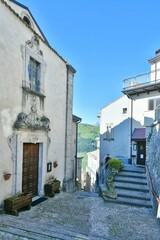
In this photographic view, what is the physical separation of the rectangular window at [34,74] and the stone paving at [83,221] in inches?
216

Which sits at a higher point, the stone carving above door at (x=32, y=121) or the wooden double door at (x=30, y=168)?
the stone carving above door at (x=32, y=121)

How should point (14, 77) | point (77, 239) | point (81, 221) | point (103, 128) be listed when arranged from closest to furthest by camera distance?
point (77, 239), point (81, 221), point (14, 77), point (103, 128)

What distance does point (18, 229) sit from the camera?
5098mm

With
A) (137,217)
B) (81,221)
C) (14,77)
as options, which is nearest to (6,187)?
(81,221)

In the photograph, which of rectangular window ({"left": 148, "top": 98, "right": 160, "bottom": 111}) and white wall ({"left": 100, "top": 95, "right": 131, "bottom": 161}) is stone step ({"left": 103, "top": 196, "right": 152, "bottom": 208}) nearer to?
white wall ({"left": 100, "top": 95, "right": 131, "bottom": 161})

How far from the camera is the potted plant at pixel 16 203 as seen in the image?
262 inches

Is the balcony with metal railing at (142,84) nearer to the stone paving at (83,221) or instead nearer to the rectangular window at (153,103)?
the rectangular window at (153,103)

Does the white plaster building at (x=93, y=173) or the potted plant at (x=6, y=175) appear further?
the white plaster building at (x=93, y=173)

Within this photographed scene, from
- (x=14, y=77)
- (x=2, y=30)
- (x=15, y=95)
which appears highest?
(x=2, y=30)

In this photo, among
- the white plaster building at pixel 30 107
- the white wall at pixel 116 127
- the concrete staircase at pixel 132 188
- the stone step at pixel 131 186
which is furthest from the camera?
the white wall at pixel 116 127

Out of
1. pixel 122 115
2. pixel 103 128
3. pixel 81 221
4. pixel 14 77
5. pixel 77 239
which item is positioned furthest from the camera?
pixel 103 128

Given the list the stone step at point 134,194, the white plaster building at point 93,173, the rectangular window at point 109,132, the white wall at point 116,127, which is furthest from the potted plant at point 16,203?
the white plaster building at point 93,173

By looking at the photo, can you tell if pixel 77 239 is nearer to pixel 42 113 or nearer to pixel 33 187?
pixel 33 187

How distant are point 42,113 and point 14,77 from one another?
2.48 meters
